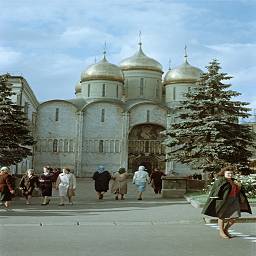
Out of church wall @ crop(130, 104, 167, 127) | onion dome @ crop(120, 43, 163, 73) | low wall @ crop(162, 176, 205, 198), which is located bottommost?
low wall @ crop(162, 176, 205, 198)

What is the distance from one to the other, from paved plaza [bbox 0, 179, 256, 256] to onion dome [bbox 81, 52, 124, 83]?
40681mm

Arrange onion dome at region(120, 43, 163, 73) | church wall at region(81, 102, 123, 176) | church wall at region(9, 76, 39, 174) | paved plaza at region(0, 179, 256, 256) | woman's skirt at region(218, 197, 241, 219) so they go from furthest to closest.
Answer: onion dome at region(120, 43, 163, 73) < church wall at region(81, 102, 123, 176) < church wall at region(9, 76, 39, 174) < woman's skirt at region(218, 197, 241, 219) < paved plaza at region(0, 179, 256, 256)

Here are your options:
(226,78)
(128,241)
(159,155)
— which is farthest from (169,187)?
(159,155)

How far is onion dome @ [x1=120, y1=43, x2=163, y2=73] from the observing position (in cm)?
5628

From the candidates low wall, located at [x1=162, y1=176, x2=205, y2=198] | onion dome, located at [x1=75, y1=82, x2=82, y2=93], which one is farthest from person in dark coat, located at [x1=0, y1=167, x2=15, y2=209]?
onion dome, located at [x1=75, y1=82, x2=82, y2=93]

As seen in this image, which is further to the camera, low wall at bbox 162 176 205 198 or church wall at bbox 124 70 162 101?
church wall at bbox 124 70 162 101

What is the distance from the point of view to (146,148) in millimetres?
50719

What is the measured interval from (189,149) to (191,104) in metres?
2.33

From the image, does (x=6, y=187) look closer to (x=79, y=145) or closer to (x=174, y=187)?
(x=174, y=187)

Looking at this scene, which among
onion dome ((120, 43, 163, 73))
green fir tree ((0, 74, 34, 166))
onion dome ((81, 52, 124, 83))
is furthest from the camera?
onion dome ((120, 43, 163, 73))

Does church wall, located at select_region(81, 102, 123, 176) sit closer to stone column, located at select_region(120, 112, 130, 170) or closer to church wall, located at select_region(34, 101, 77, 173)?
stone column, located at select_region(120, 112, 130, 170)

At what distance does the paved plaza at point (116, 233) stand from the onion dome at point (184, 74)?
41188mm

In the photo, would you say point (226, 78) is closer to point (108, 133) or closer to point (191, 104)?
point (191, 104)

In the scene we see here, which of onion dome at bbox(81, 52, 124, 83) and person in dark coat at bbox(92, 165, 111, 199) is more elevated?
onion dome at bbox(81, 52, 124, 83)
